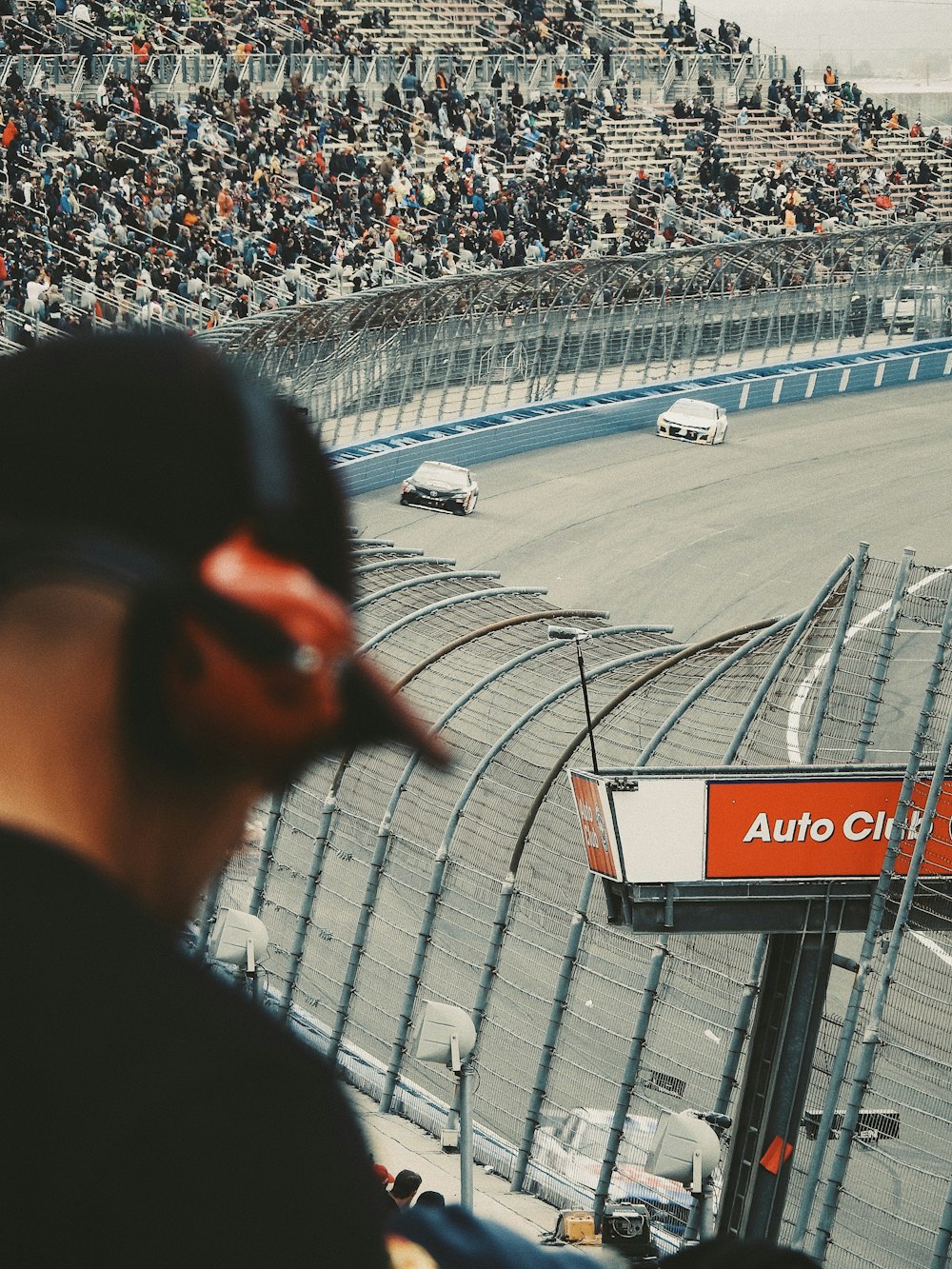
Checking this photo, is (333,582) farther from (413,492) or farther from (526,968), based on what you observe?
(413,492)

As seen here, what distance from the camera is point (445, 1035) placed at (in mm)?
10031

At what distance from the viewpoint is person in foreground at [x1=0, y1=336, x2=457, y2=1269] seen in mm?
833

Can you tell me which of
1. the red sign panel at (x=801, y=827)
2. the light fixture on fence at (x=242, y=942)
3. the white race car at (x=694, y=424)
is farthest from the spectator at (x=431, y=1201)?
the white race car at (x=694, y=424)

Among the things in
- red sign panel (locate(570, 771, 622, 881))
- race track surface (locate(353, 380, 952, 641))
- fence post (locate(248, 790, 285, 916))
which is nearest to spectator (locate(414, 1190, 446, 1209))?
red sign panel (locate(570, 771, 622, 881))

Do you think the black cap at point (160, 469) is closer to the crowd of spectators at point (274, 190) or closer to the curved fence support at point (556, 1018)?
the curved fence support at point (556, 1018)

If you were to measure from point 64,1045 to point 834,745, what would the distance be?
11.0 metres

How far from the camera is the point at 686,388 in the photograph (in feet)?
132

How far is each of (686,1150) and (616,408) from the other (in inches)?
1198

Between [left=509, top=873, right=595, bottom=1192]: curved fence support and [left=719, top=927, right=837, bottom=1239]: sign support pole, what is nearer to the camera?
[left=719, top=927, right=837, bottom=1239]: sign support pole

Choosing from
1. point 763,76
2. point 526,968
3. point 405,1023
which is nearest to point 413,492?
point 526,968

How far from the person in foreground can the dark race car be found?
3101cm

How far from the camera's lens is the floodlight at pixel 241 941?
11469 mm

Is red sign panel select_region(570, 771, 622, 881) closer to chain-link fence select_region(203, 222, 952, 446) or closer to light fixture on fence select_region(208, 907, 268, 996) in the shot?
light fixture on fence select_region(208, 907, 268, 996)

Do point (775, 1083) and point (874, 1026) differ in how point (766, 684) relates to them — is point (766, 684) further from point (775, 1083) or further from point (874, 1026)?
point (874, 1026)
